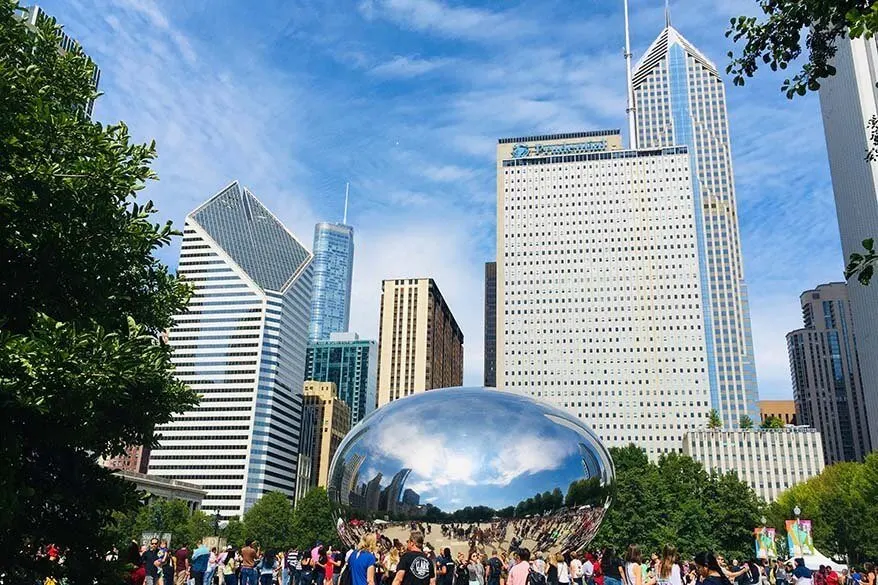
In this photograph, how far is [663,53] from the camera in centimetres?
18500

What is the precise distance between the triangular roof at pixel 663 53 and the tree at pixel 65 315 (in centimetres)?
19273

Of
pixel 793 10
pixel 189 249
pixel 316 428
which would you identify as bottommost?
pixel 793 10

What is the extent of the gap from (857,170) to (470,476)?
129 meters

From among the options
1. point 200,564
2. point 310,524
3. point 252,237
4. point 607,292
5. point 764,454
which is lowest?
point 310,524

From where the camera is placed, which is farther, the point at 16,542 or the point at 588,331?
the point at 588,331

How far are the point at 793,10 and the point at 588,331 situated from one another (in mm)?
142482

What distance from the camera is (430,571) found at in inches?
359

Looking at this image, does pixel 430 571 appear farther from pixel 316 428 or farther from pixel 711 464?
pixel 316 428

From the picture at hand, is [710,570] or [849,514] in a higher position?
[849,514]

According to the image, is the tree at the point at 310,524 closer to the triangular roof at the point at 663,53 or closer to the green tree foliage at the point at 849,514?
the green tree foliage at the point at 849,514

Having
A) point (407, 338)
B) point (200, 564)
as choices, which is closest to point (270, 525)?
point (200, 564)

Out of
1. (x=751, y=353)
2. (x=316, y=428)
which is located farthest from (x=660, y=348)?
(x=316, y=428)

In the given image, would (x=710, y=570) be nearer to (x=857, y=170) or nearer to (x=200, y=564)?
(x=200, y=564)

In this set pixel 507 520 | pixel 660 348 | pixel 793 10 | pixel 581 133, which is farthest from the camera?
pixel 581 133
